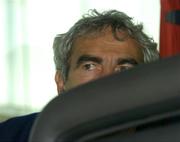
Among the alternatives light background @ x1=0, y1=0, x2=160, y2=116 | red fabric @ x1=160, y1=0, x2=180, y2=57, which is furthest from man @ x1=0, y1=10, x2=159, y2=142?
light background @ x1=0, y1=0, x2=160, y2=116

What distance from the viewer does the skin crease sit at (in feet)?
4.48

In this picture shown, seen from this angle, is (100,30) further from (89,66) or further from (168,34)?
(168,34)

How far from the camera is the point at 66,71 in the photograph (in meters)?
1.47

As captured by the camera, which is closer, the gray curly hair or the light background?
the gray curly hair

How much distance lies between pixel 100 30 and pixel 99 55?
0.09m

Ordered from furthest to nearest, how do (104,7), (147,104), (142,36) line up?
(104,7) < (142,36) < (147,104)

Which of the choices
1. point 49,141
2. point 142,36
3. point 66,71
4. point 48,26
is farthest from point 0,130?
point 48,26

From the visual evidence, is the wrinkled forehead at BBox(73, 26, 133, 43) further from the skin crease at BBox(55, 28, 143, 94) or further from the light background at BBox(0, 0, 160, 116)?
the light background at BBox(0, 0, 160, 116)

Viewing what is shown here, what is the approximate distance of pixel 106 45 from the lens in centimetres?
142

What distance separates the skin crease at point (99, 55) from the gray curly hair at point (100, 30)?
2 centimetres

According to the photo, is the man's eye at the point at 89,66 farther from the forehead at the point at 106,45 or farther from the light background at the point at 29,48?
the light background at the point at 29,48

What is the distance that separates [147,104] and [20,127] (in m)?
0.93

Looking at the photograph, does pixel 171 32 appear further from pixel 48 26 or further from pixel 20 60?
pixel 20 60

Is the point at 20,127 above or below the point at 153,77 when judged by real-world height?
below
